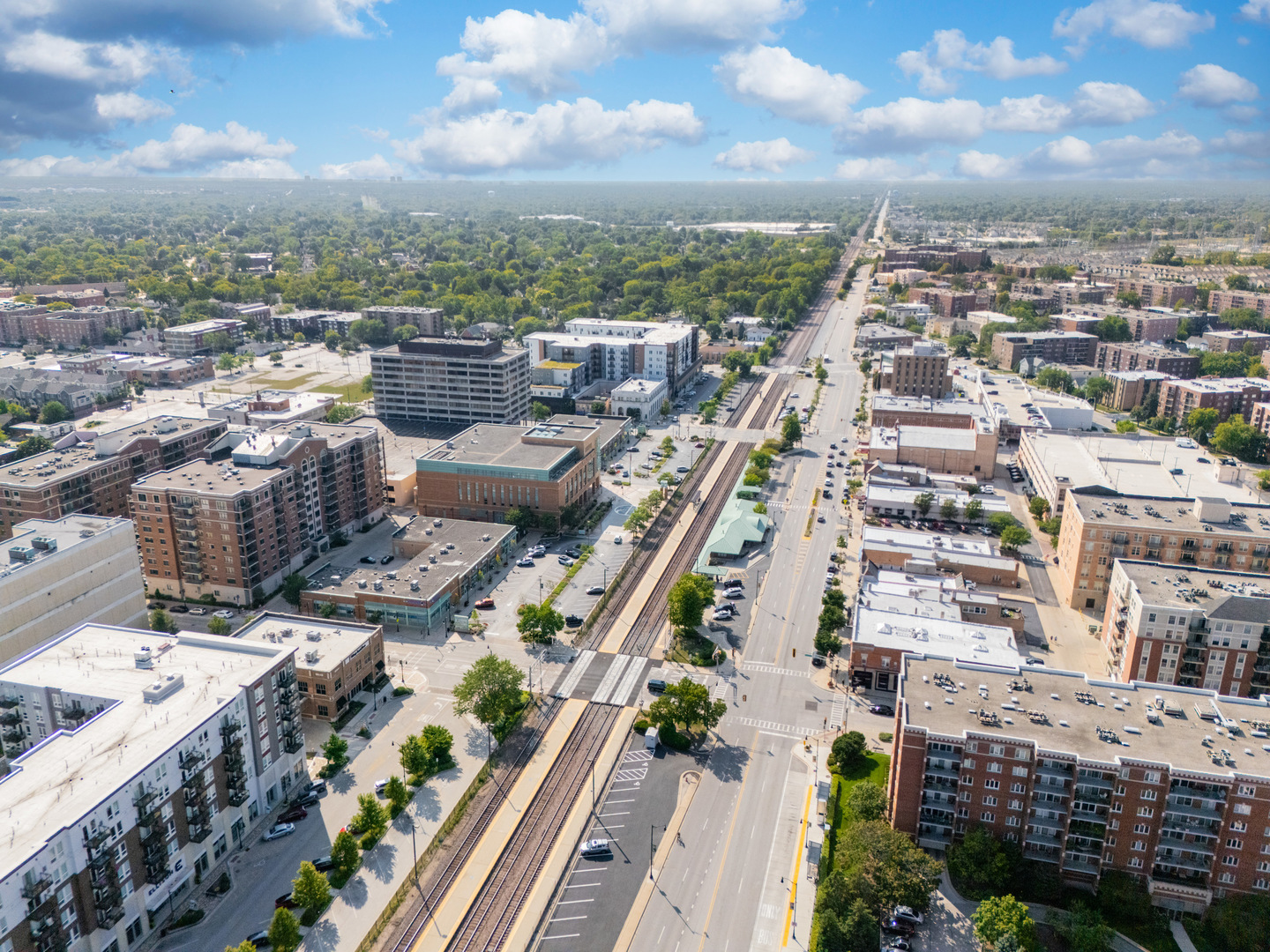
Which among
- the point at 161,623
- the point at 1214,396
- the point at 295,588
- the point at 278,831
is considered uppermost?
the point at 1214,396

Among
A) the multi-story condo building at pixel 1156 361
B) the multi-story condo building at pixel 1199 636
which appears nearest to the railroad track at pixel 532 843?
the multi-story condo building at pixel 1199 636

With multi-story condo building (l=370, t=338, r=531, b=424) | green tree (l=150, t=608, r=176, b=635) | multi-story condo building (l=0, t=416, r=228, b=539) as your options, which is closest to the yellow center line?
green tree (l=150, t=608, r=176, b=635)

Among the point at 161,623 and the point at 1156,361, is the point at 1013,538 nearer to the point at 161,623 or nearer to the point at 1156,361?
the point at 161,623

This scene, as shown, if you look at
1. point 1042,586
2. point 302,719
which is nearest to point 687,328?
point 1042,586

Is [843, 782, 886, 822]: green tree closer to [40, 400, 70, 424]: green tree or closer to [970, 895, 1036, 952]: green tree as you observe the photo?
[970, 895, 1036, 952]: green tree

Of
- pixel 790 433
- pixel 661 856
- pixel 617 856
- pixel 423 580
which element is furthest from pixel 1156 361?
pixel 617 856
